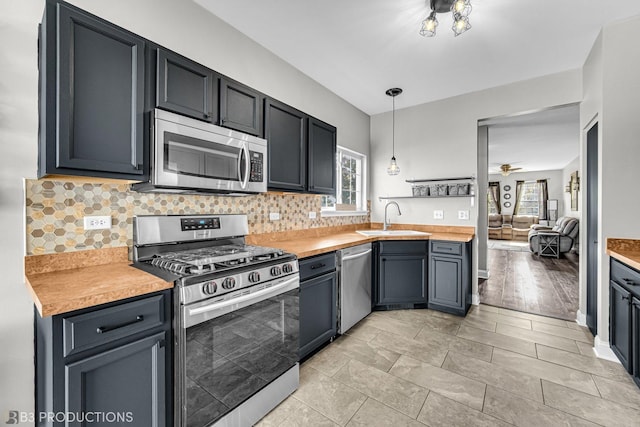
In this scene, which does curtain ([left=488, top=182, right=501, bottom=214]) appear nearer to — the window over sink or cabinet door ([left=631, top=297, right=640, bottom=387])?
the window over sink

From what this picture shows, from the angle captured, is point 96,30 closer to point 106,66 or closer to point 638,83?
point 106,66

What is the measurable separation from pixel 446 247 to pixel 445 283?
0.41 meters

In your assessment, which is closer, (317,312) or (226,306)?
(226,306)

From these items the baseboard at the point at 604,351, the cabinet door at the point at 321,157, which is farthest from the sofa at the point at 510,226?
the cabinet door at the point at 321,157

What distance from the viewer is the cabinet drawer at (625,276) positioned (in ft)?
5.99

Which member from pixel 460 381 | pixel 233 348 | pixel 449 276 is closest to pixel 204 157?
pixel 233 348

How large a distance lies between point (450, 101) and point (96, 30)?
3730mm

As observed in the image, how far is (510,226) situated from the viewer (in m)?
10.3

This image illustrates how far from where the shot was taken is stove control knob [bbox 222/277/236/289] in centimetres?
144

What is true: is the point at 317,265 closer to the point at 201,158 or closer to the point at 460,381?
the point at 201,158

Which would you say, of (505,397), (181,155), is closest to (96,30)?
(181,155)

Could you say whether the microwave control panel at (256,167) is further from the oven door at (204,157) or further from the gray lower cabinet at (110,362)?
the gray lower cabinet at (110,362)

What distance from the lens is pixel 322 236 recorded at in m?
3.29

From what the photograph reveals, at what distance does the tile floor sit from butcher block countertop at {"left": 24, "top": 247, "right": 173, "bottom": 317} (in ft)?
3.64
